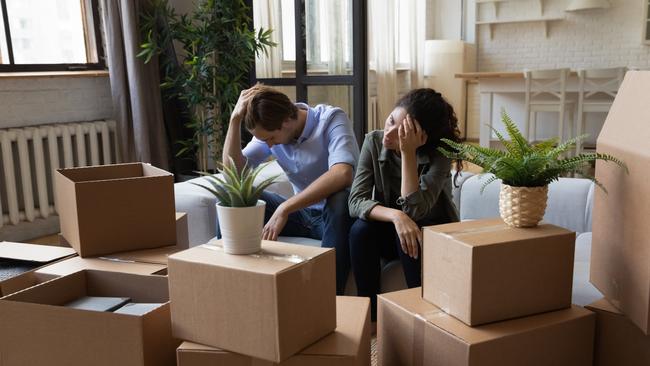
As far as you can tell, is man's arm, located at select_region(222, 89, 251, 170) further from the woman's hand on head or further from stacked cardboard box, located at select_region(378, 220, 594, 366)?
stacked cardboard box, located at select_region(378, 220, 594, 366)

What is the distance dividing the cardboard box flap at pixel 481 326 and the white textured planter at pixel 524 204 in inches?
7.5

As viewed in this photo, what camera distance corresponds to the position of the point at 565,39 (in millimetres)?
6809

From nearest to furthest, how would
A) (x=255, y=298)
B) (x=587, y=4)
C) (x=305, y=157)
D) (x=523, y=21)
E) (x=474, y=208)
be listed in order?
(x=255, y=298) → (x=305, y=157) → (x=474, y=208) → (x=587, y=4) → (x=523, y=21)

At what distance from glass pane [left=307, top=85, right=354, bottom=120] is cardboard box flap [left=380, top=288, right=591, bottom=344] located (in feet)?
7.79

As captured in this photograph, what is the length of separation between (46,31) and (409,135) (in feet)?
9.32

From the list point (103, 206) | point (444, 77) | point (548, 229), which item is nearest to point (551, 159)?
point (548, 229)

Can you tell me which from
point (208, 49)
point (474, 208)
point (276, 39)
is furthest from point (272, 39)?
point (474, 208)

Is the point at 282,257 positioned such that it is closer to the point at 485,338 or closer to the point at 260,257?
the point at 260,257

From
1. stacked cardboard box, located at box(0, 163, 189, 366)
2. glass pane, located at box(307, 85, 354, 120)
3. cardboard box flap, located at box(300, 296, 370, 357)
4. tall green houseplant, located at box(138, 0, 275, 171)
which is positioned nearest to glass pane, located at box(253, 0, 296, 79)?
tall green houseplant, located at box(138, 0, 275, 171)

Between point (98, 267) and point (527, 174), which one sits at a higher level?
point (527, 174)

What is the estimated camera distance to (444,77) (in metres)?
7.04

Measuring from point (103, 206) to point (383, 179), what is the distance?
0.87 m

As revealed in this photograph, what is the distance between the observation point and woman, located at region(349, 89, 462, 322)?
1777 mm

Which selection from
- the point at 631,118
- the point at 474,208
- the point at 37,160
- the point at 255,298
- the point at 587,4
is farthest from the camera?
the point at 587,4
